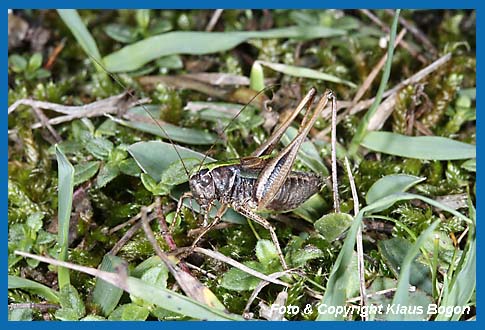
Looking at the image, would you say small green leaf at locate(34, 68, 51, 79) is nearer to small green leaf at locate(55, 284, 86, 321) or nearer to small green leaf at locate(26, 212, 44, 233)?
small green leaf at locate(26, 212, 44, 233)

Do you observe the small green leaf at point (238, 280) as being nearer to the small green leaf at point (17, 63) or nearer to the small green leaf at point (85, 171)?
the small green leaf at point (85, 171)

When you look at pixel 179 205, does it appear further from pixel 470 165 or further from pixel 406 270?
pixel 470 165

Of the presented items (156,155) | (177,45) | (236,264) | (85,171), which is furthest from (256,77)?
(236,264)

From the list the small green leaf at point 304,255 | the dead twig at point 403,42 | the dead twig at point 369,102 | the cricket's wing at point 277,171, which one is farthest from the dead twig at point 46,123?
the dead twig at point 403,42

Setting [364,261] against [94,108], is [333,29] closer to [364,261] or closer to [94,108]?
[94,108]

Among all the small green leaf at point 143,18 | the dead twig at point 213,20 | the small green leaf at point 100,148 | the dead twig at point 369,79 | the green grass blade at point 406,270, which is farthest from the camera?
the dead twig at point 213,20
